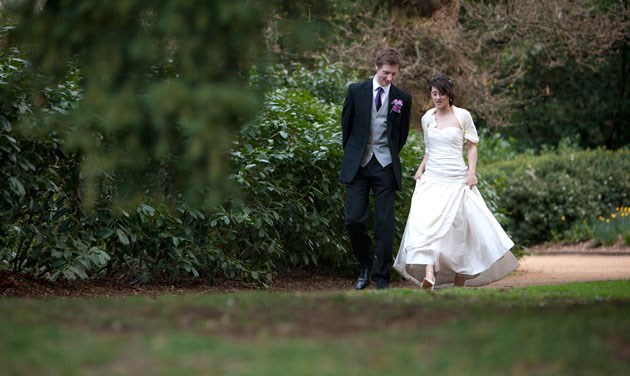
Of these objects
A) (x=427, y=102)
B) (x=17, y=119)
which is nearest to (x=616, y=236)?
(x=427, y=102)

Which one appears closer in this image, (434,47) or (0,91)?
(0,91)

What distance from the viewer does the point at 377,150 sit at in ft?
28.1

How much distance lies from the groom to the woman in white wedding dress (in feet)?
1.07

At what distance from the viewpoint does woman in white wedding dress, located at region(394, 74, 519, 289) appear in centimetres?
877

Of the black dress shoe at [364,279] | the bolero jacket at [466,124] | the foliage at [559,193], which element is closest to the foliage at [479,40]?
the foliage at [559,193]

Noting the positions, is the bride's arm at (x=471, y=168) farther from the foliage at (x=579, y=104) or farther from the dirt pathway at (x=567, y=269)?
the foliage at (x=579, y=104)

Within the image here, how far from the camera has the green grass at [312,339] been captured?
11.4 ft

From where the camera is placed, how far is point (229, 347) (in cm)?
377

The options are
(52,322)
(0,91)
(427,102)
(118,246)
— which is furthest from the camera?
(427,102)

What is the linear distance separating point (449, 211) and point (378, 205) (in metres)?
0.71

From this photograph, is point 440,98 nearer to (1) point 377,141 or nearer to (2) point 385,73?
(2) point 385,73

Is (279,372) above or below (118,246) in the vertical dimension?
above

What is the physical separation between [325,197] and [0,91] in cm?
388

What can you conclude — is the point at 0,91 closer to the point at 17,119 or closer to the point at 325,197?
the point at 17,119
